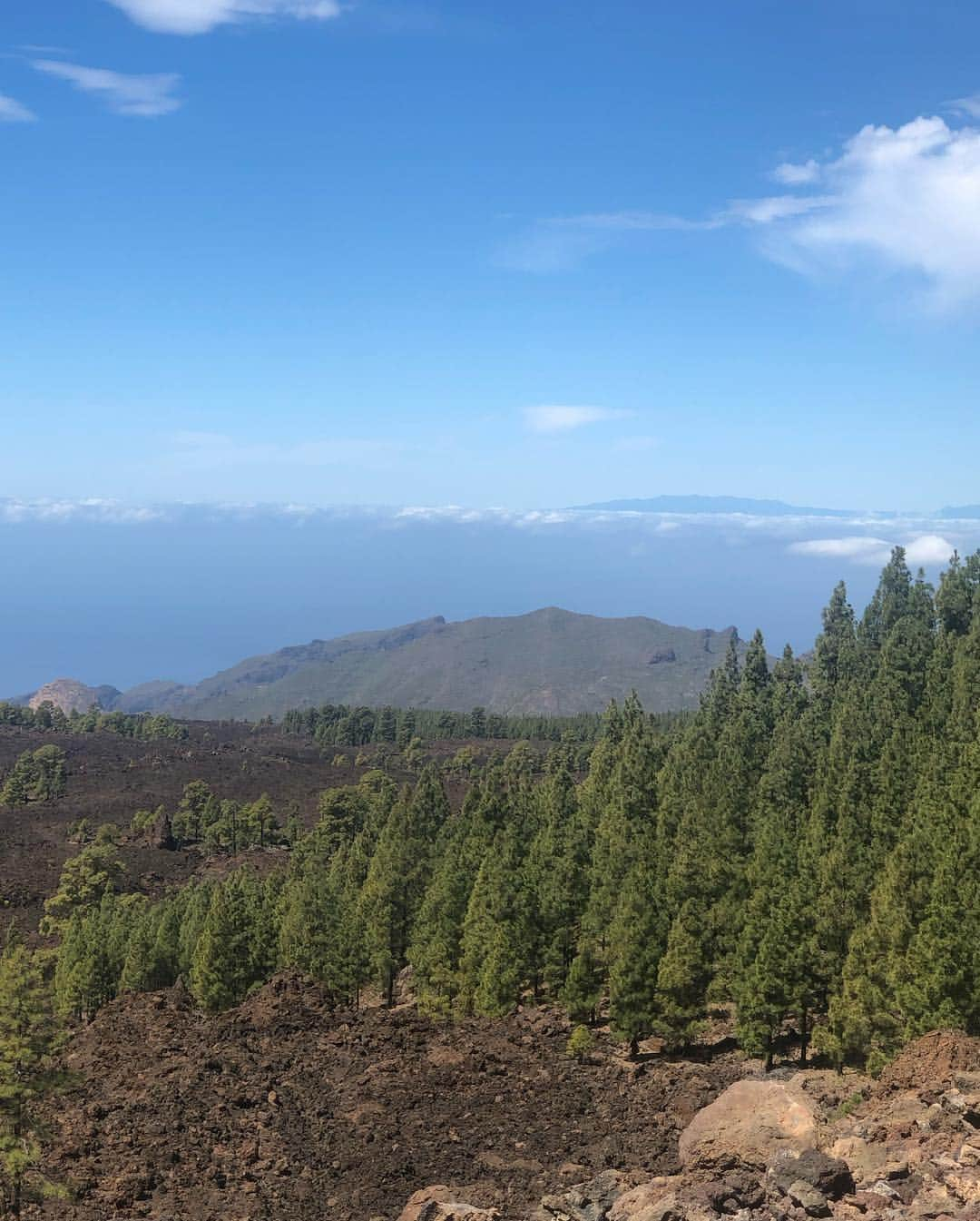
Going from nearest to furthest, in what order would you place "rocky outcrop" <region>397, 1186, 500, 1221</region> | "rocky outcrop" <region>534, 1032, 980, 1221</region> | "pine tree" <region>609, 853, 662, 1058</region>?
1. "rocky outcrop" <region>534, 1032, 980, 1221</region>
2. "rocky outcrop" <region>397, 1186, 500, 1221</region>
3. "pine tree" <region>609, 853, 662, 1058</region>

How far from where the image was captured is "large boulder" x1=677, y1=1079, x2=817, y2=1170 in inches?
938

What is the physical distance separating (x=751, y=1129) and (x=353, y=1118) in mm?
20118

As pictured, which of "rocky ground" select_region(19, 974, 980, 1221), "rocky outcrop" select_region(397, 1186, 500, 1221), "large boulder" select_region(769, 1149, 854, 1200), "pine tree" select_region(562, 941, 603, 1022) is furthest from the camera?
"pine tree" select_region(562, 941, 603, 1022)

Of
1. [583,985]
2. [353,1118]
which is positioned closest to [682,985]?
[583,985]

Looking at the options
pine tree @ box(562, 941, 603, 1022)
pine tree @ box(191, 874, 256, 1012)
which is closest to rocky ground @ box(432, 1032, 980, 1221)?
pine tree @ box(562, 941, 603, 1022)

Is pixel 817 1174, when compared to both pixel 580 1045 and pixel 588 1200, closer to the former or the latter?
pixel 588 1200

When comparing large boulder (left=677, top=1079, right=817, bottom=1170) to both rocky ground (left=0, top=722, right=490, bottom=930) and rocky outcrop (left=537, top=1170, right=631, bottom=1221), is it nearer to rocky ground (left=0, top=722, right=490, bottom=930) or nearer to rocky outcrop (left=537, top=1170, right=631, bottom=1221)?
rocky outcrop (left=537, top=1170, right=631, bottom=1221)

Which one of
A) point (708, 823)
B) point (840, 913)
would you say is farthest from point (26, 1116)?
point (708, 823)

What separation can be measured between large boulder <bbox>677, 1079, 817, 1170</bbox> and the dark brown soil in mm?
2999

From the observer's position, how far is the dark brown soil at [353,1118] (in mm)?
32125

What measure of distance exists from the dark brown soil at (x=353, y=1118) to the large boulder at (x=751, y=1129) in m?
3.00

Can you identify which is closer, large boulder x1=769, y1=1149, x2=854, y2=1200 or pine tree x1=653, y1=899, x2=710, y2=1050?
large boulder x1=769, y1=1149, x2=854, y2=1200

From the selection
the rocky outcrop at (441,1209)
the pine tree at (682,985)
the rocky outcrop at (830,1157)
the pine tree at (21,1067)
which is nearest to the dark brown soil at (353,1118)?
the rocky outcrop at (441,1209)

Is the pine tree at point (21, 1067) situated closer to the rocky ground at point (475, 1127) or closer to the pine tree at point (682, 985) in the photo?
the rocky ground at point (475, 1127)
